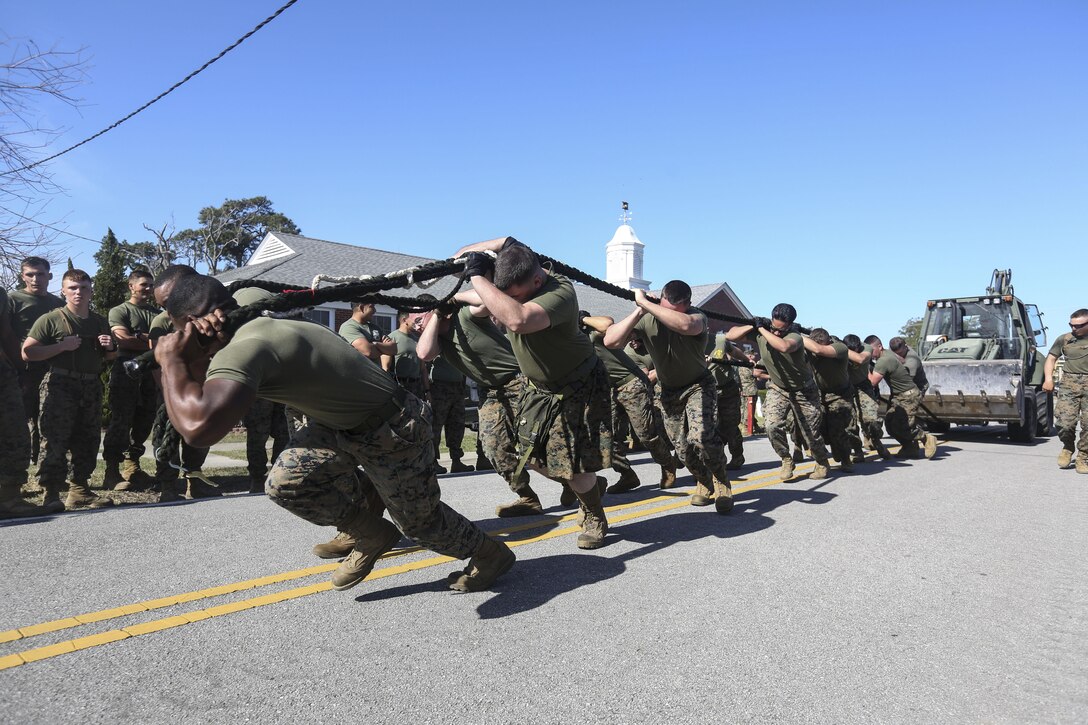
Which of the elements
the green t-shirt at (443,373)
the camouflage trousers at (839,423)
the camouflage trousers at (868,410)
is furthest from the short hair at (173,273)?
the camouflage trousers at (868,410)

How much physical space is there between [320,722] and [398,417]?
4.58 feet

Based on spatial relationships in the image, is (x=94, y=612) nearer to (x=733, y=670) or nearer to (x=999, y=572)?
(x=733, y=670)

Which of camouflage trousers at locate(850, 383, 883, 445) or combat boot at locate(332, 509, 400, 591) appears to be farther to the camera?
camouflage trousers at locate(850, 383, 883, 445)

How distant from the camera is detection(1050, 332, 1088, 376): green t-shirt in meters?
9.15

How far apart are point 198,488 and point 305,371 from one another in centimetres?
486

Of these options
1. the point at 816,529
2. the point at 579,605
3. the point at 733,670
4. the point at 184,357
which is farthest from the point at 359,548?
the point at 816,529

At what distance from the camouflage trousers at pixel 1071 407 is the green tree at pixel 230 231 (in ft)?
149

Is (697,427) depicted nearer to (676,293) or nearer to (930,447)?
(676,293)

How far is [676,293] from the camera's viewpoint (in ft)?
18.5

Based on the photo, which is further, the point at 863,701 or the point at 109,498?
the point at 109,498

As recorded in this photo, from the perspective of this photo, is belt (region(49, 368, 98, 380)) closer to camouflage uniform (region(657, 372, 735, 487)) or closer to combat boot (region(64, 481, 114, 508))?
combat boot (region(64, 481, 114, 508))

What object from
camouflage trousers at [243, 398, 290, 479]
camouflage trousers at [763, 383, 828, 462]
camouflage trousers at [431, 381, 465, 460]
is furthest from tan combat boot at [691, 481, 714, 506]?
camouflage trousers at [243, 398, 290, 479]

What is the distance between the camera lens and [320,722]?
2465 mm

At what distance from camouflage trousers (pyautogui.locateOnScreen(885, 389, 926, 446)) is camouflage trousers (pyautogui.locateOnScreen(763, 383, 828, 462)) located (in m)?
2.47
